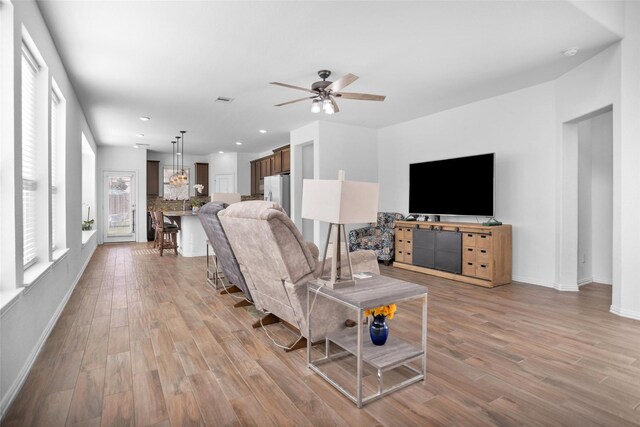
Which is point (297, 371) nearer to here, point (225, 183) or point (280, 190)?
point (280, 190)

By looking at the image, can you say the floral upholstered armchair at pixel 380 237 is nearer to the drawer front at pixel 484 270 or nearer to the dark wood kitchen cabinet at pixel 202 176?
the drawer front at pixel 484 270

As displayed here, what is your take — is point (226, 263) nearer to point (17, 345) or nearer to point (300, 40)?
point (17, 345)

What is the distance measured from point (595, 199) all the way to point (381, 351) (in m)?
4.57

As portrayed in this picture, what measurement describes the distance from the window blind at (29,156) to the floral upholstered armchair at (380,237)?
4.50 meters

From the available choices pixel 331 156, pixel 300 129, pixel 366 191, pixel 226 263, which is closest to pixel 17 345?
pixel 226 263

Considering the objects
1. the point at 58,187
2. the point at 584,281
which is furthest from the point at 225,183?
the point at 584,281

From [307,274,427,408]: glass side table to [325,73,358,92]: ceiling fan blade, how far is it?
6.33ft

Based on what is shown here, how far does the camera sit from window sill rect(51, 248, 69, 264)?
10.8ft

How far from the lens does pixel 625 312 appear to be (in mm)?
3322

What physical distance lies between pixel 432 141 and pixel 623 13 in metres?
2.98

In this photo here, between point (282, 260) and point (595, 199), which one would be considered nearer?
point (282, 260)

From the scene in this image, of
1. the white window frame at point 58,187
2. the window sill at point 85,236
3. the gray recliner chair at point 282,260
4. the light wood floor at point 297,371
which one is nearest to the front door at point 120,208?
the window sill at point 85,236

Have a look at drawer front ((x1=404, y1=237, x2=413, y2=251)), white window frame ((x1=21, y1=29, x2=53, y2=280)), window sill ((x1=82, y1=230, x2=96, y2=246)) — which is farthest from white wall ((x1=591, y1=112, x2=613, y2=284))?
window sill ((x1=82, y1=230, x2=96, y2=246))

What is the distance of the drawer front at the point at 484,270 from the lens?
451cm
